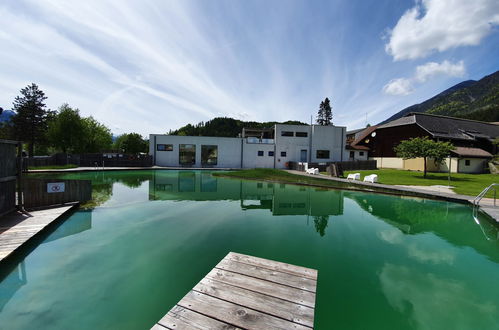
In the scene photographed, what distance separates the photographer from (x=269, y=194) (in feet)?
45.7

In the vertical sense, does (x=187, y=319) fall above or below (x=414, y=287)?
above

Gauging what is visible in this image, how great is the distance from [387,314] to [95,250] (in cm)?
616

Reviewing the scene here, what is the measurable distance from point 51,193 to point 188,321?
9253 millimetres

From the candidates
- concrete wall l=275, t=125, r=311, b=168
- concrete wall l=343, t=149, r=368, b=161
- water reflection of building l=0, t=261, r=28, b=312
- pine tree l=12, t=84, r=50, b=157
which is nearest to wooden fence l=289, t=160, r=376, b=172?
concrete wall l=275, t=125, r=311, b=168

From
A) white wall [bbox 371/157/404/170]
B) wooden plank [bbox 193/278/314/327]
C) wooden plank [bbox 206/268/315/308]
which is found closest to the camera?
wooden plank [bbox 193/278/314/327]

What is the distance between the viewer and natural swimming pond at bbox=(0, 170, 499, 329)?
339cm

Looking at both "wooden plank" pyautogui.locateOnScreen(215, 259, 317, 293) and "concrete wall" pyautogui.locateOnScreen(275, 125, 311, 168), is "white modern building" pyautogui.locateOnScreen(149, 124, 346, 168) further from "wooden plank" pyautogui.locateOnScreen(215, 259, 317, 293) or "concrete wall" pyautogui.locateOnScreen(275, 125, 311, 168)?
"wooden plank" pyautogui.locateOnScreen(215, 259, 317, 293)

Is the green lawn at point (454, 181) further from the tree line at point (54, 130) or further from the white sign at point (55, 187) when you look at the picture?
the tree line at point (54, 130)

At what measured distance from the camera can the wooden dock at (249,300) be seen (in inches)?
90.5

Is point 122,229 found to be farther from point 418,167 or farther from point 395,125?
point 395,125

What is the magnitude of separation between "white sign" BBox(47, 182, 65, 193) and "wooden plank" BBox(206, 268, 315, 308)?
338 inches

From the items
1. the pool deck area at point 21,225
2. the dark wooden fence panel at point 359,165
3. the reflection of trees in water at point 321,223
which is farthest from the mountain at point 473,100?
the pool deck area at point 21,225

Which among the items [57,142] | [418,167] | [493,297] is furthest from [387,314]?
[57,142]

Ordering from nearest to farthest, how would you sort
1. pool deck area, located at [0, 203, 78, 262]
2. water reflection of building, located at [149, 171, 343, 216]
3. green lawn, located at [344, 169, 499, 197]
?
1. pool deck area, located at [0, 203, 78, 262]
2. water reflection of building, located at [149, 171, 343, 216]
3. green lawn, located at [344, 169, 499, 197]
